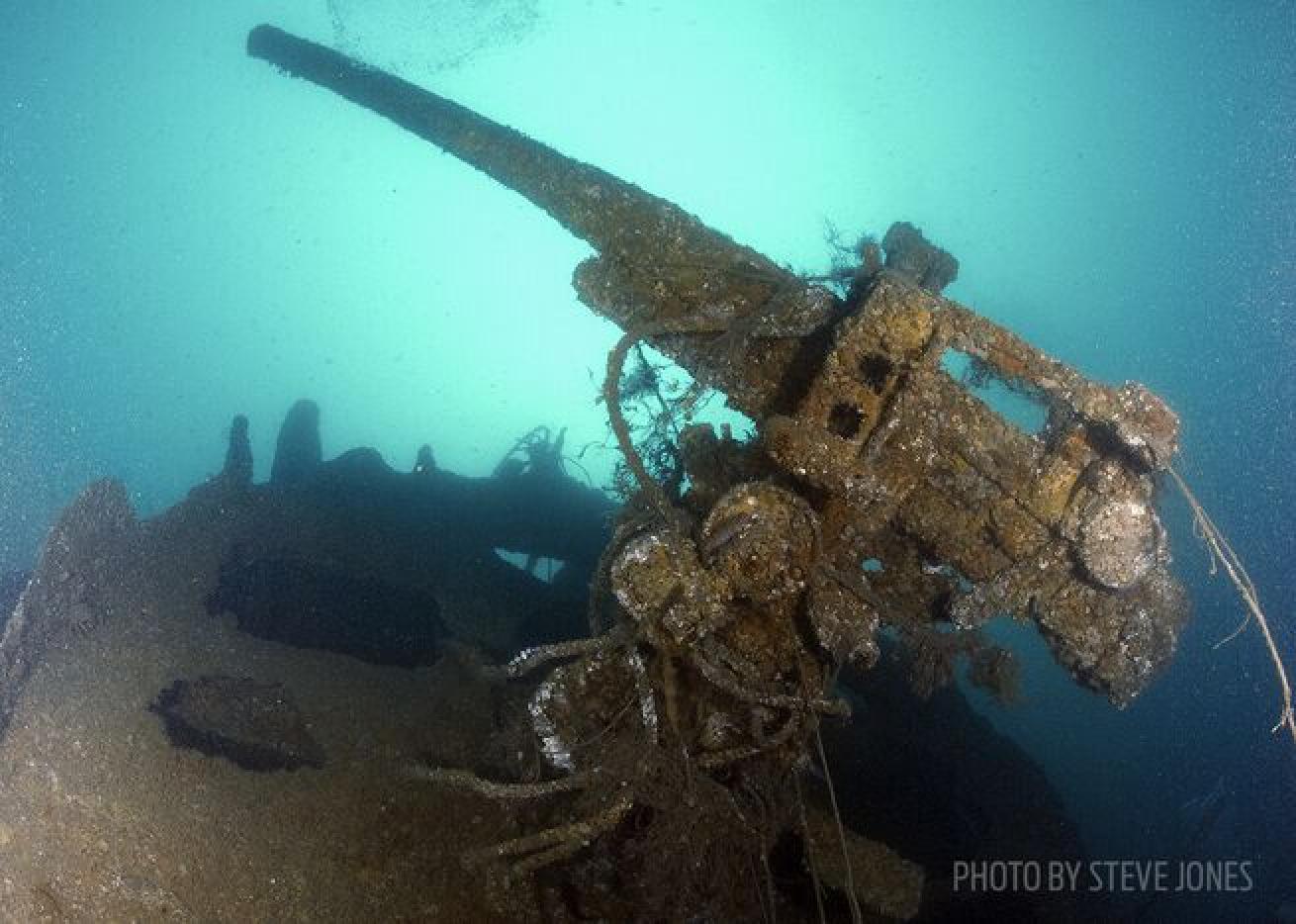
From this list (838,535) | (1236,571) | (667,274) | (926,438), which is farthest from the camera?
(667,274)

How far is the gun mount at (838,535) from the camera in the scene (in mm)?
4652

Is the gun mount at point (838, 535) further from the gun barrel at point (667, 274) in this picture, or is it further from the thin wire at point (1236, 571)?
the thin wire at point (1236, 571)

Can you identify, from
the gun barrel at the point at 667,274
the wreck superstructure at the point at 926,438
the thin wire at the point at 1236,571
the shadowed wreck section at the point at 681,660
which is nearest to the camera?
the thin wire at the point at 1236,571

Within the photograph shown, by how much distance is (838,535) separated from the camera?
5051 millimetres

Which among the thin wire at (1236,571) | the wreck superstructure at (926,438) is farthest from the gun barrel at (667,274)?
the thin wire at (1236,571)

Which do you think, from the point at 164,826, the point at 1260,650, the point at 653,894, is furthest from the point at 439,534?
the point at 1260,650

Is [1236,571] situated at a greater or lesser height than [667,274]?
lesser

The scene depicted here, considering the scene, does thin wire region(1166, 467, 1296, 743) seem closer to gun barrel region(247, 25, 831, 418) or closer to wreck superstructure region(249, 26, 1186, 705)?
wreck superstructure region(249, 26, 1186, 705)

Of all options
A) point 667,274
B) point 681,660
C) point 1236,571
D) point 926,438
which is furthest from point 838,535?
point 667,274

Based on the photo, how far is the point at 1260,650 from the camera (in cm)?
5991

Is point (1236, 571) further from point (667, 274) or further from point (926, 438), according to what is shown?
point (667, 274)

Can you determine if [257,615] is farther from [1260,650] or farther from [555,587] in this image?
[1260,650]

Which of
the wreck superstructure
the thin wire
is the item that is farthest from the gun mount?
the thin wire

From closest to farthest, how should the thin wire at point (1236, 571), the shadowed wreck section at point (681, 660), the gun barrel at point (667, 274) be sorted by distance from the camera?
the thin wire at point (1236, 571)
the shadowed wreck section at point (681, 660)
the gun barrel at point (667, 274)
